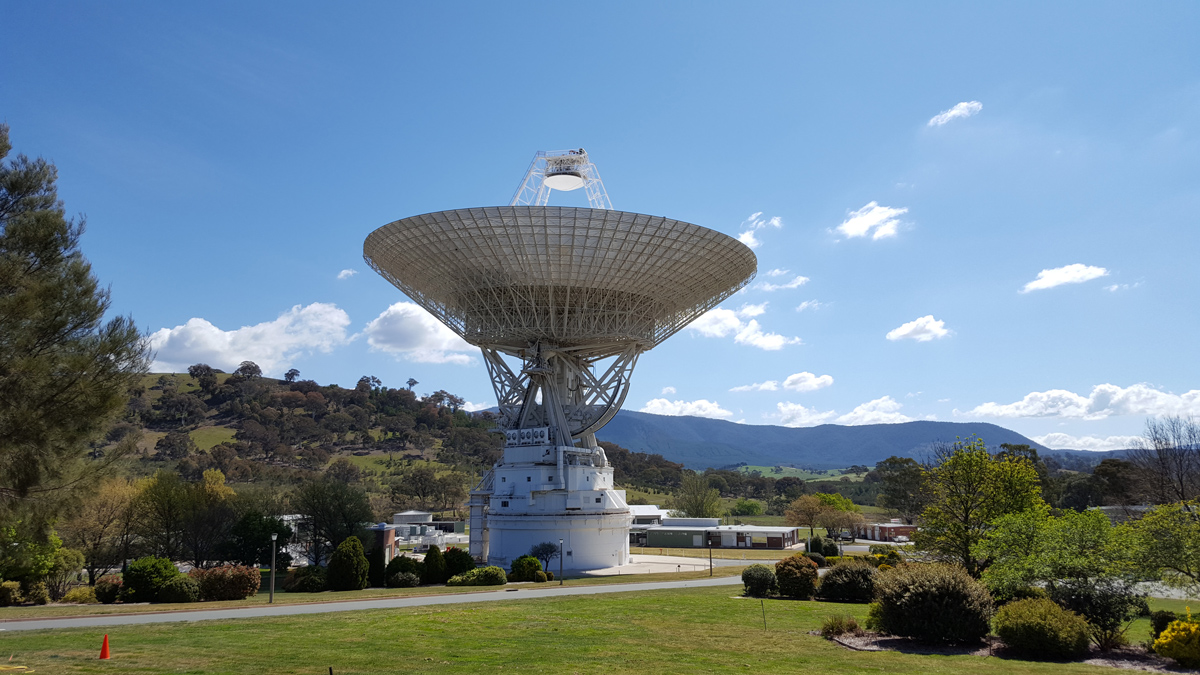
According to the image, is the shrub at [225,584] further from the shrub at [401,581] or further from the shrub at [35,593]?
the shrub at [401,581]

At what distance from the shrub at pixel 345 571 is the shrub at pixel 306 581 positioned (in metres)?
0.38

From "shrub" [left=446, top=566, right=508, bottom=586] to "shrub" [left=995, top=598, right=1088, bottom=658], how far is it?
25643mm

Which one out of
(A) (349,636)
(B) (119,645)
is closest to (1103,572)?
(A) (349,636)

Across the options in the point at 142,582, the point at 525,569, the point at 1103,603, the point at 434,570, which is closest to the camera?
the point at 1103,603

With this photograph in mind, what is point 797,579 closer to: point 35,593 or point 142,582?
point 142,582

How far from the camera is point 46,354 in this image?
47.2 feet

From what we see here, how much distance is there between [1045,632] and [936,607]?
2261 mm

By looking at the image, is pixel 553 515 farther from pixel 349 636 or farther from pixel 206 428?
pixel 206 428

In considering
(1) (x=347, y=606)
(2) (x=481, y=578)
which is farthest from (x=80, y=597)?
(2) (x=481, y=578)

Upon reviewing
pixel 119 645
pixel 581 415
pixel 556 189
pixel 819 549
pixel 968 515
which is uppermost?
pixel 556 189

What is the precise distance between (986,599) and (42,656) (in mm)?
19669

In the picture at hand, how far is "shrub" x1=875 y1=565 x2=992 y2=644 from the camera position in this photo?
16750 mm

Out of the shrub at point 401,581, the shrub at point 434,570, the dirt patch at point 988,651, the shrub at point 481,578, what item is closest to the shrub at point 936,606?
the dirt patch at point 988,651

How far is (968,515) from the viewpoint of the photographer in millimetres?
25500
